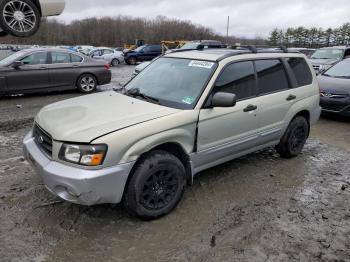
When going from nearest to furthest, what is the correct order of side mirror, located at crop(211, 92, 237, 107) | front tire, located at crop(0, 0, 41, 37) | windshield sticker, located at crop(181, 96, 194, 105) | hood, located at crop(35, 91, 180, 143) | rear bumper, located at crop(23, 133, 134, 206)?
1. rear bumper, located at crop(23, 133, 134, 206)
2. hood, located at crop(35, 91, 180, 143)
3. side mirror, located at crop(211, 92, 237, 107)
4. windshield sticker, located at crop(181, 96, 194, 105)
5. front tire, located at crop(0, 0, 41, 37)

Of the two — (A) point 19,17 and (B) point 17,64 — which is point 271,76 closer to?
(A) point 19,17

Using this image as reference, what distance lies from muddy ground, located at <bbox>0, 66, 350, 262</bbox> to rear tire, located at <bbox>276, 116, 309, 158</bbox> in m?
0.36

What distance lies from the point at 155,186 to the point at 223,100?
1.16 meters

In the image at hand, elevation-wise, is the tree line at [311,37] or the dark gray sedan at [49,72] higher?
the tree line at [311,37]

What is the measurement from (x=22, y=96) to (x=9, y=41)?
1553 inches

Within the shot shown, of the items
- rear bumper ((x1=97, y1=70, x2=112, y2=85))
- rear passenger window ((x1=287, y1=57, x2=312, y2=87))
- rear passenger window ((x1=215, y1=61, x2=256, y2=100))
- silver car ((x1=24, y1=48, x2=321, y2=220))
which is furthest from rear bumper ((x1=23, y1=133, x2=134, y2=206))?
rear bumper ((x1=97, y1=70, x2=112, y2=85))

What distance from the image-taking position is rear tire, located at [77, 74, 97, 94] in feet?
35.9

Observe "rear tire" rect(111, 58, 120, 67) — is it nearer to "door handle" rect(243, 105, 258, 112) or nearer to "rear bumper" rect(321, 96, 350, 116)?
"rear bumper" rect(321, 96, 350, 116)

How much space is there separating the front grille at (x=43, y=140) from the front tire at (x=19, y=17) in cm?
573

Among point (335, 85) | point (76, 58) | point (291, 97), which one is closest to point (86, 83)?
point (76, 58)

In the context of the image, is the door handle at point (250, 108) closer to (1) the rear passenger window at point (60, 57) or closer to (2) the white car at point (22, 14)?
(2) the white car at point (22, 14)

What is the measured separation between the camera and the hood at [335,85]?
7.92 m

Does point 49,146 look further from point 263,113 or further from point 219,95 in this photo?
point 263,113

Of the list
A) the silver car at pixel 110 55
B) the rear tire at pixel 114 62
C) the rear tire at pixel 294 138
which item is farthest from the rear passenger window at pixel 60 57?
the rear tire at pixel 114 62
